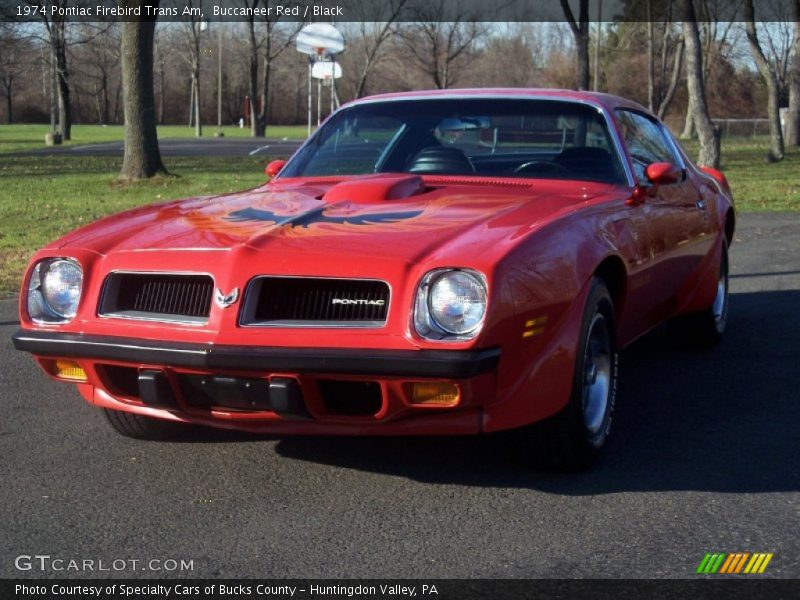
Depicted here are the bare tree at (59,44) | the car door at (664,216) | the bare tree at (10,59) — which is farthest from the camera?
the bare tree at (59,44)

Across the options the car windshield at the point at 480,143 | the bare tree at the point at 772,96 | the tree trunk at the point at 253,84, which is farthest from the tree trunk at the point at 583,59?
the car windshield at the point at 480,143

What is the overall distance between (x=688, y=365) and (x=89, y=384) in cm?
349

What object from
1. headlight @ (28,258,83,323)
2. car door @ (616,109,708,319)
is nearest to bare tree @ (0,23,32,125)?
car door @ (616,109,708,319)

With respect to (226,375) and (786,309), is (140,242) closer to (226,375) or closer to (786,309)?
(226,375)

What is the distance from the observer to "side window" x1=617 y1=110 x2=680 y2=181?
5.58 metres

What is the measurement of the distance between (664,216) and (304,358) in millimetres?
2453

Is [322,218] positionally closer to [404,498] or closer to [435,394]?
[435,394]

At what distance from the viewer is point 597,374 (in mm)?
4508

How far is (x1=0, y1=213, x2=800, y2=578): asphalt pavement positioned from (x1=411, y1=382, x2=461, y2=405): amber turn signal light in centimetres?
40

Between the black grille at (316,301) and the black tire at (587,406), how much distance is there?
80cm

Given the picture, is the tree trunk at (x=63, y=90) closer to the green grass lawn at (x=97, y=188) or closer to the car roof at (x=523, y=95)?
the green grass lawn at (x=97, y=188)

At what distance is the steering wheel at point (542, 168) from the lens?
5.21 meters

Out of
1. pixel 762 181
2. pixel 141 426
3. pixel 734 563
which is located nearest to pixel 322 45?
pixel 762 181

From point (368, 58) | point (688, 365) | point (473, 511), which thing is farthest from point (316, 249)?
point (368, 58)
